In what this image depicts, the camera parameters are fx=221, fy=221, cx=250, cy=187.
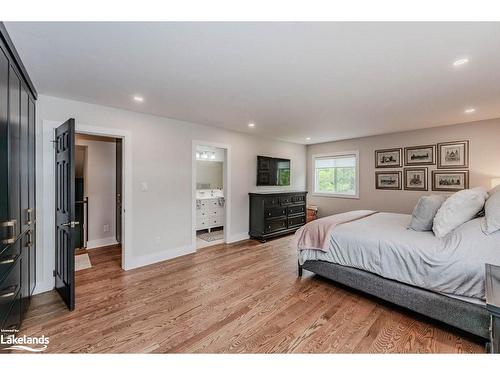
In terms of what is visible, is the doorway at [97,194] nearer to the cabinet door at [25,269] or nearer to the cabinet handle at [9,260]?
the cabinet door at [25,269]

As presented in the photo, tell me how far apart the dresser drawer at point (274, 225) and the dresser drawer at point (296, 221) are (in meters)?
0.22

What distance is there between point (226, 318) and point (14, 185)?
6.95 feet

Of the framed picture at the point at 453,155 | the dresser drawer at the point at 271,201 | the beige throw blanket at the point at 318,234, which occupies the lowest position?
the beige throw blanket at the point at 318,234

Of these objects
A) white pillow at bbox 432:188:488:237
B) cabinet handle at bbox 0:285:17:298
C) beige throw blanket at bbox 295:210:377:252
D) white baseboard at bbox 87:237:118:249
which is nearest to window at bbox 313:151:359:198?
beige throw blanket at bbox 295:210:377:252

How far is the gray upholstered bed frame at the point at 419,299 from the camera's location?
5.76 ft

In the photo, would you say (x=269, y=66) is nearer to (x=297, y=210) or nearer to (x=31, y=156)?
(x=31, y=156)

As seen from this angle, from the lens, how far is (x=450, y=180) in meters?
4.16

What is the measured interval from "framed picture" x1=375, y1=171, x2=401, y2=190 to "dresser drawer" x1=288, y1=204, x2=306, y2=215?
1.75 m

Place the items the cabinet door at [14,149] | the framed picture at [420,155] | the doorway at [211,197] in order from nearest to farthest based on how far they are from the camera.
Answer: the cabinet door at [14,149] → the framed picture at [420,155] → the doorway at [211,197]

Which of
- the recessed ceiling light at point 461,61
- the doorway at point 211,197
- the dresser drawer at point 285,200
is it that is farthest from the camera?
the dresser drawer at point 285,200

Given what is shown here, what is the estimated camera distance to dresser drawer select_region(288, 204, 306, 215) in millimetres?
5293

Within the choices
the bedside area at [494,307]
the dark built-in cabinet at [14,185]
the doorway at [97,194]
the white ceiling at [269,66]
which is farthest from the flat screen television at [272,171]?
the bedside area at [494,307]

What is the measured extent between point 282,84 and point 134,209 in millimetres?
2769
